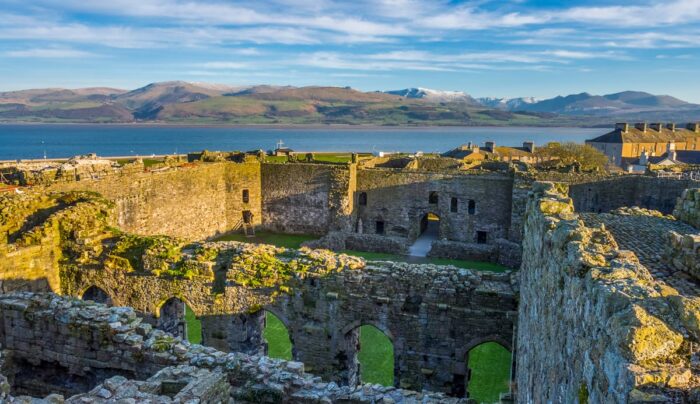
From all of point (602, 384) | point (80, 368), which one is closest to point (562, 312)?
point (602, 384)

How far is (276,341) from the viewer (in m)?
15.8

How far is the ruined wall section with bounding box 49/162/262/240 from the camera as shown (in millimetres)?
24891

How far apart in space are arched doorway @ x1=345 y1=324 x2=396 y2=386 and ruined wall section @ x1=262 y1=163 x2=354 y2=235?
1560 cm

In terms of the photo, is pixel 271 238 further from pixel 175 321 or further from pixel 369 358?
pixel 369 358

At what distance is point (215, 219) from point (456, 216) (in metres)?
13.6

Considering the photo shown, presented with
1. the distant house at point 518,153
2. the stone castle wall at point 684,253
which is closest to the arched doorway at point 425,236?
the distant house at point 518,153

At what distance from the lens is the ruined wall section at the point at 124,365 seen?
319 inches

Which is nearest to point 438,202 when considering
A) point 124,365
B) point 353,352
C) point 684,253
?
point 353,352

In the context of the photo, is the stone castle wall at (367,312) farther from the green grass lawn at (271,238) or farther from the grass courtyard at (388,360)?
the green grass lawn at (271,238)

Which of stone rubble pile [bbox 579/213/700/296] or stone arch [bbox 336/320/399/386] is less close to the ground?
stone rubble pile [bbox 579/213/700/296]

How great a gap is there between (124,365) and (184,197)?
2030 centimetres

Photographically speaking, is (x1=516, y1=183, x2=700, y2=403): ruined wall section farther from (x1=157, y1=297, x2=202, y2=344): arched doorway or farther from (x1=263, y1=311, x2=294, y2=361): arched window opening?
(x1=157, y1=297, x2=202, y2=344): arched doorway

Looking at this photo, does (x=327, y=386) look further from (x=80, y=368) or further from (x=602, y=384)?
(x=602, y=384)

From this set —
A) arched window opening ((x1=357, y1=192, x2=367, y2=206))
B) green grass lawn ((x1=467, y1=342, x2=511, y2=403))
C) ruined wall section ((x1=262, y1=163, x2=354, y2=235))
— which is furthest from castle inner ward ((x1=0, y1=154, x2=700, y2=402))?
arched window opening ((x1=357, y1=192, x2=367, y2=206))
